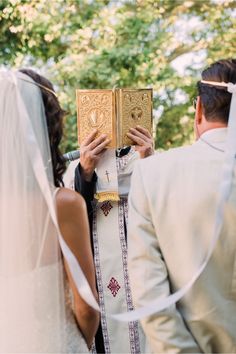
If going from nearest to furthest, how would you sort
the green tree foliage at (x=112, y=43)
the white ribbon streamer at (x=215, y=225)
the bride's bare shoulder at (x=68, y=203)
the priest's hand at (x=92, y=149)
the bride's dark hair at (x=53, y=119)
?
the white ribbon streamer at (x=215, y=225) → the bride's bare shoulder at (x=68, y=203) → the bride's dark hair at (x=53, y=119) → the priest's hand at (x=92, y=149) → the green tree foliage at (x=112, y=43)

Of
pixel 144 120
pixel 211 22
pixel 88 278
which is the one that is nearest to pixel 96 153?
pixel 144 120

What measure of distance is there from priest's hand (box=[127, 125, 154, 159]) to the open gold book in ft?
0.09

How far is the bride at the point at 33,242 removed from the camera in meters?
2.37

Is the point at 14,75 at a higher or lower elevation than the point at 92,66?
higher

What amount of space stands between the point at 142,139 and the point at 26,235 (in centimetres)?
109

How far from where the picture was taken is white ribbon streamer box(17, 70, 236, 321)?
2160 mm

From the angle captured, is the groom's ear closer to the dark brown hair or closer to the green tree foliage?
the dark brown hair

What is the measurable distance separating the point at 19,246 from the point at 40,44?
7.27 m

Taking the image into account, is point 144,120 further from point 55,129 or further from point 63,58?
point 63,58

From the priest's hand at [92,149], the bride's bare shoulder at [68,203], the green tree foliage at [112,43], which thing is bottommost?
the green tree foliage at [112,43]

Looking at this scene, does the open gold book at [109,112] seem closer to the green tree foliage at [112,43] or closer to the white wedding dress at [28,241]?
the white wedding dress at [28,241]

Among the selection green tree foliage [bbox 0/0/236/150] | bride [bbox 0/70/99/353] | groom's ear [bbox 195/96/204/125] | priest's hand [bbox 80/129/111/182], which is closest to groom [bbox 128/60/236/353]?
groom's ear [bbox 195/96/204/125]

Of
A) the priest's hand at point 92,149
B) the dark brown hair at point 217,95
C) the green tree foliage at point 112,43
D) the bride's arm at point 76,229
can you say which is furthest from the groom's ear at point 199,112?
the green tree foliage at point 112,43

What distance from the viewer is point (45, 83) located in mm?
2482
